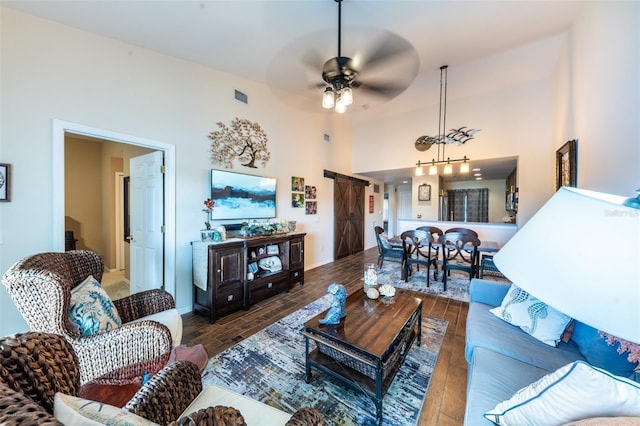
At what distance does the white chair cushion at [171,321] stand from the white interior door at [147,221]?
1.26 m

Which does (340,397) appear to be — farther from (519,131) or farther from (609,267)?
(519,131)

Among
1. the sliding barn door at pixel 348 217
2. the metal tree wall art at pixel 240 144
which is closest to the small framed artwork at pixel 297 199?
the metal tree wall art at pixel 240 144

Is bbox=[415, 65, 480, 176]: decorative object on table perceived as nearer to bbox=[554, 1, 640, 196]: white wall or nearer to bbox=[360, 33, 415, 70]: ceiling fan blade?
bbox=[554, 1, 640, 196]: white wall

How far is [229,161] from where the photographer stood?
137 inches

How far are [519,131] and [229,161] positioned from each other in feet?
17.0

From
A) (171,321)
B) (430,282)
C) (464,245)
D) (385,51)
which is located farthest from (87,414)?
(430,282)

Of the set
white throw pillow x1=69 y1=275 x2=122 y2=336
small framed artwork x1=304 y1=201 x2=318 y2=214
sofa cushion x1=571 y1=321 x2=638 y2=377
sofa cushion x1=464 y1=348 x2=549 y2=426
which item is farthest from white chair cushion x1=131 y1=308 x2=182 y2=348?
small framed artwork x1=304 y1=201 x2=318 y2=214

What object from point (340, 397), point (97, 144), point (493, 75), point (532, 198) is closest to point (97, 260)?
point (340, 397)

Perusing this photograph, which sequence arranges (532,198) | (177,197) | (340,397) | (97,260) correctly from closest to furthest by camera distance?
1. (340,397)
2. (97,260)
3. (177,197)
4. (532,198)

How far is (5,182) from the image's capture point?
195cm

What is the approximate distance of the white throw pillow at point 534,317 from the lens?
1616 millimetres

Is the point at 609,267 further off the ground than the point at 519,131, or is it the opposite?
the point at 519,131

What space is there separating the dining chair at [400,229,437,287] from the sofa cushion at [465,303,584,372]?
2056 millimetres

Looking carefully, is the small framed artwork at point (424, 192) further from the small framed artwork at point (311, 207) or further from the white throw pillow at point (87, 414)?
the white throw pillow at point (87, 414)
